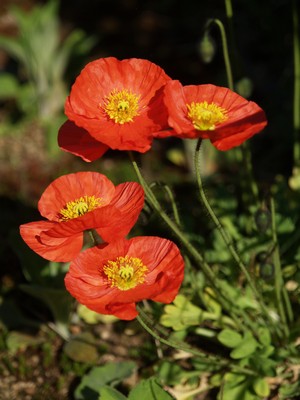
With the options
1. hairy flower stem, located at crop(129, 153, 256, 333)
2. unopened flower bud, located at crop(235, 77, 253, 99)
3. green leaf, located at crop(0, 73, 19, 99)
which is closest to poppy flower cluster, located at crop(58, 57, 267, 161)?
hairy flower stem, located at crop(129, 153, 256, 333)

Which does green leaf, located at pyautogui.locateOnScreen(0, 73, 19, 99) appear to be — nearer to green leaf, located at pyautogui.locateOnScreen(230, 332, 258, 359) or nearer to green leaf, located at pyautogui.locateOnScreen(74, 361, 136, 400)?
green leaf, located at pyautogui.locateOnScreen(74, 361, 136, 400)

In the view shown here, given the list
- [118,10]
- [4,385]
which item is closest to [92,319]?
[4,385]

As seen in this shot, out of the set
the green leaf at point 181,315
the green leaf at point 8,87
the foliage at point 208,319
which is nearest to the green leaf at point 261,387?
the foliage at point 208,319

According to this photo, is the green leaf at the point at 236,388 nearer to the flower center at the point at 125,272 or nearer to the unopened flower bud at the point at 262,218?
the unopened flower bud at the point at 262,218

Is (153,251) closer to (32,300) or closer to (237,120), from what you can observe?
(237,120)

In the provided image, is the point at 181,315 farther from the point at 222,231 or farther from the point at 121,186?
the point at 121,186

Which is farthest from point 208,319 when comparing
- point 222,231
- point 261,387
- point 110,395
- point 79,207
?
point 79,207
